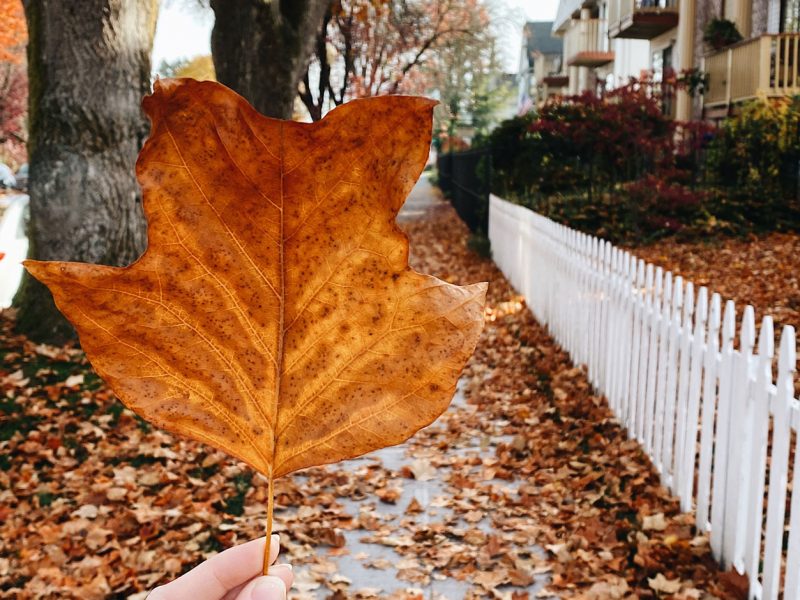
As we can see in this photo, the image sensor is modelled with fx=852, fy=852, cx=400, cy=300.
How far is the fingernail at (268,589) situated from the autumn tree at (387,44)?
26640mm

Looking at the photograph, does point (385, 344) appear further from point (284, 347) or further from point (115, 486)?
point (115, 486)

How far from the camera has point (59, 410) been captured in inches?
236

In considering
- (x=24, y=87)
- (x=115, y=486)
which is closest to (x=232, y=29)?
(x=115, y=486)

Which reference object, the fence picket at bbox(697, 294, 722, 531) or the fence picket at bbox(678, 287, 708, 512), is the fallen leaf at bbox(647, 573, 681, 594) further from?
the fence picket at bbox(678, 287, 708, 512)

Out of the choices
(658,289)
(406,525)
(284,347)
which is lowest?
(406,525)

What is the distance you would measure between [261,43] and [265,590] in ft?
30.7

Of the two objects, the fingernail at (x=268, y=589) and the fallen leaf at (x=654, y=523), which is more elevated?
the fingernail at (x=268, y=589)

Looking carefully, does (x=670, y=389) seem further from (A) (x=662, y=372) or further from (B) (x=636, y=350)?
(B) (x=636, y=350)

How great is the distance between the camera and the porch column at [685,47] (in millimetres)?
21312

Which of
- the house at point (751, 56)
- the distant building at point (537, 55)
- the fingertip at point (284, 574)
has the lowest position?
the fingertip at point (284, 574)

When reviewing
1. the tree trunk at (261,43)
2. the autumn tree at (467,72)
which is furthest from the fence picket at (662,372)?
the autumn tree at (467,72)

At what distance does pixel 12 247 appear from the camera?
10.2 m

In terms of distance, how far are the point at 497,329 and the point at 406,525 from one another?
5.16 meters

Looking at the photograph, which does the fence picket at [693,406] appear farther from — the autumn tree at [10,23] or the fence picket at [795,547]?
the autumn tree at [10,23]
